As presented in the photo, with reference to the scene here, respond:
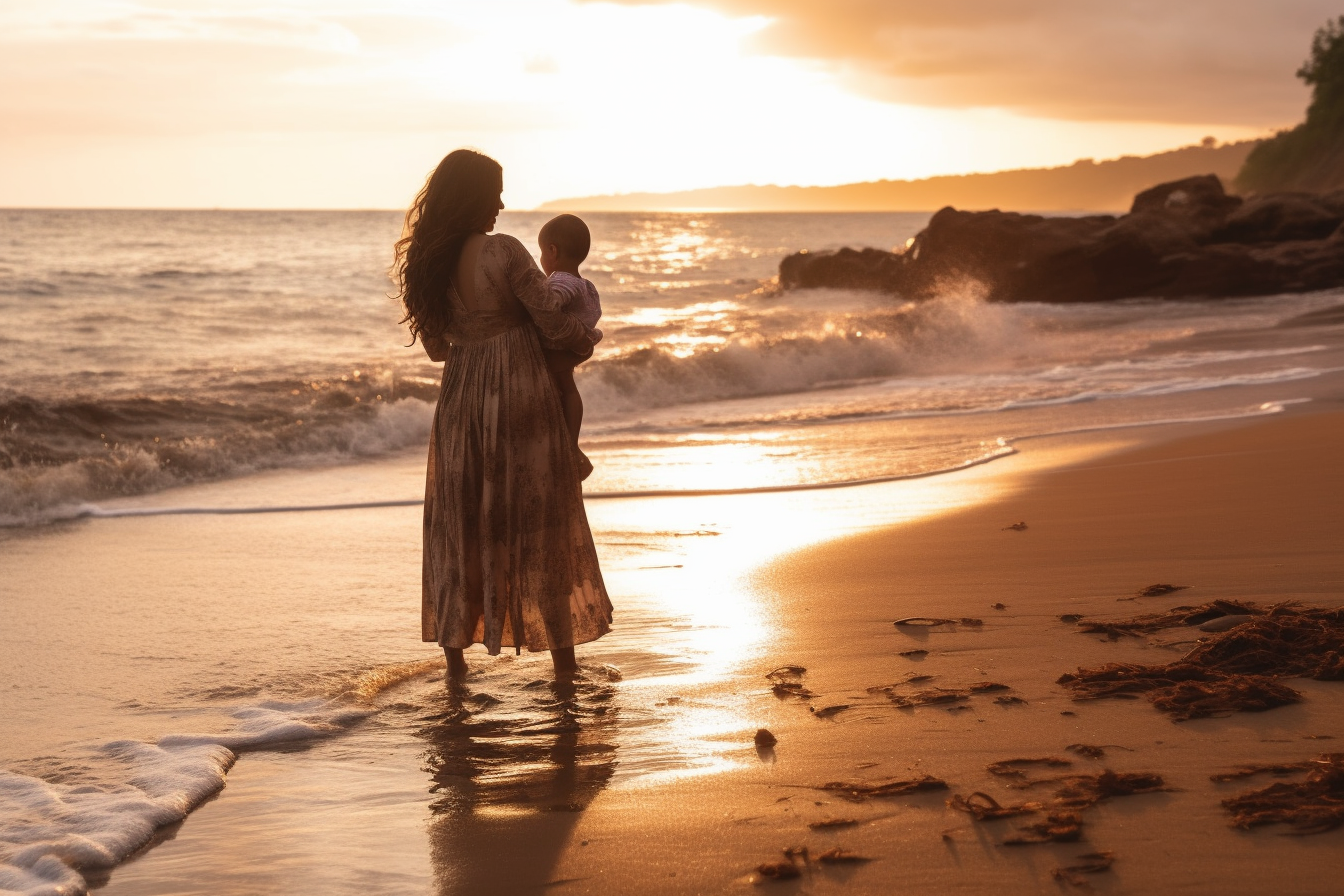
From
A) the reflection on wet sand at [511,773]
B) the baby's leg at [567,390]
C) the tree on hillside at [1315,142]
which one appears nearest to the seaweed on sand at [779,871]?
the reflection on wet sand at [511,773]

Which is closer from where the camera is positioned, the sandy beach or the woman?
the sandy beach

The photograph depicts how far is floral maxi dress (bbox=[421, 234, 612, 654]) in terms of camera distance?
4523 millimetres

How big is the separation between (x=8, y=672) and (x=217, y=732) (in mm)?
1278

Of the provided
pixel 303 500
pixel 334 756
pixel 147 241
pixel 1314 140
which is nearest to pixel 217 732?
pixel 334 756

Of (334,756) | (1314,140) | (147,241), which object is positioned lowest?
(334,756)

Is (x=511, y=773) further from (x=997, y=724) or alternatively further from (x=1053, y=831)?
(x=1053, y=831)

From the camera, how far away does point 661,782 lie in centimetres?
356

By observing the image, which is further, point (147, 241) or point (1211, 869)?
point (147, 241)

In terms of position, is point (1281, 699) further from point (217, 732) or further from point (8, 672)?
point (8, 672)

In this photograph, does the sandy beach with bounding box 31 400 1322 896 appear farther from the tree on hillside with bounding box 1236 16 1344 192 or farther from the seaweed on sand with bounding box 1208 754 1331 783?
the tree on hillside with bounding box 1236 16 1344 192

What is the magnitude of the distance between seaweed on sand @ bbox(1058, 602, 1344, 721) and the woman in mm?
1839

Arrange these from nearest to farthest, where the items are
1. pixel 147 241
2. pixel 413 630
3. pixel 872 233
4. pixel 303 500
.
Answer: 1. pixel 413 630
2. pixel 303 500
3. pixel 147 241
4. pixel 872 233

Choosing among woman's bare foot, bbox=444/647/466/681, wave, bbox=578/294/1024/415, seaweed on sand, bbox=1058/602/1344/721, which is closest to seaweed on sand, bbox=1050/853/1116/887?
seaweed on sand, bbox=1058/602/1344/721

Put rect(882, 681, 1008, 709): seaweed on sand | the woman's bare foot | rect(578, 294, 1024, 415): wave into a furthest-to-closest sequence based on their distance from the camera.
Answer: rect(578, 294, 1024, 415): wave, the woman's bare foot, rect(882, 681, 1008, 709): seaweed on sand
